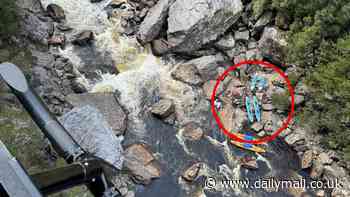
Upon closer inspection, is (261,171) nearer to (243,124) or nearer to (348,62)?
(243,124)

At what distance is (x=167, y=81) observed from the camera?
12422mm

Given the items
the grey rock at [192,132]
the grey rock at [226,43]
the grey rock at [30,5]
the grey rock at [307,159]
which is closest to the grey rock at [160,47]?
the grey rock at [226,43]

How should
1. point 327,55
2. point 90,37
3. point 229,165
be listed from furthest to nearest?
point 90,37, point 327,55, point 229,165

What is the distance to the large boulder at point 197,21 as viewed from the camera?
12.4 m

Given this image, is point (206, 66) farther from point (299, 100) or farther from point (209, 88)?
point (299, 100)

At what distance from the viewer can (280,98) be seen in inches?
460

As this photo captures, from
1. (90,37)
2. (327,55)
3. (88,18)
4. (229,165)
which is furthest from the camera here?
(88,18)

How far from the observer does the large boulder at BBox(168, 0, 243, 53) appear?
12414mm

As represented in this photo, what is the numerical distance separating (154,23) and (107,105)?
4405 millimetres

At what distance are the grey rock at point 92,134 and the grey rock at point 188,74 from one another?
4.17 metres

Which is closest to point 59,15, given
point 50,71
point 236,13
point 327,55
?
point 50,71

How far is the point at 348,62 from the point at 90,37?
33.0 ft

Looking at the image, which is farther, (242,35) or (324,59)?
(242,35)

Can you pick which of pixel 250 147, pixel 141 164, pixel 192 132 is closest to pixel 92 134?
pixel 141 164
